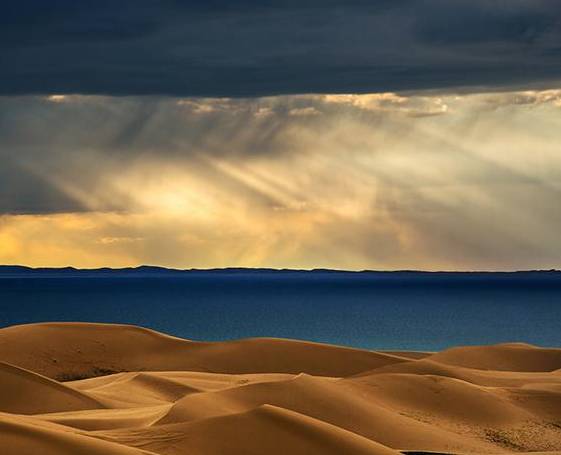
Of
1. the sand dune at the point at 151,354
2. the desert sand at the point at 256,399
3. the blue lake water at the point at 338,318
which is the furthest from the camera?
the blue lake water at the point at 338,318

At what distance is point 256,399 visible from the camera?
2595 cm

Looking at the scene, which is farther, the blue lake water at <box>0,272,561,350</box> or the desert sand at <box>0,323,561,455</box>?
the blue lake water at <box>0,272,561,350</box>

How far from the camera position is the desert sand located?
20531 millimetres

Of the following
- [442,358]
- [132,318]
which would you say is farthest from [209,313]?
[442,358]

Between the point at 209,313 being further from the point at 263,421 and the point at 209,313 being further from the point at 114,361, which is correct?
the point at 263,421

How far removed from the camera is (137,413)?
26.4 meters

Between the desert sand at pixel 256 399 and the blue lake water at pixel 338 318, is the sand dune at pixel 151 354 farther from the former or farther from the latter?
the blue lake water at pixel 338 318

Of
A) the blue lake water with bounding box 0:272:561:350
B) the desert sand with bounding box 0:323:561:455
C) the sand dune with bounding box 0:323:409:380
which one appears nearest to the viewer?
the desert sand with bounding box 0:323:561:455

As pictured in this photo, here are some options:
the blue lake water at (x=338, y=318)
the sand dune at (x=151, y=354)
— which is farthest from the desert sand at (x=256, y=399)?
the blue lake water at (x=338, y=318)

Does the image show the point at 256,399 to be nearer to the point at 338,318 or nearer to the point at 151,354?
the point at 151,354

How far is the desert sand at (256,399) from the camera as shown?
20.5m

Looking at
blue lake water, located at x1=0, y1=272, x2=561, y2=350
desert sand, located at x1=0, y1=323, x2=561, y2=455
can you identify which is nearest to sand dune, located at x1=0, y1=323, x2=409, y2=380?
desert sand, located at x1=0, y1=323, x2=561, y2=455

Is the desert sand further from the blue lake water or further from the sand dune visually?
the blue lake water

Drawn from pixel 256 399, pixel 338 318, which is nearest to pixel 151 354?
pixel 256 399
